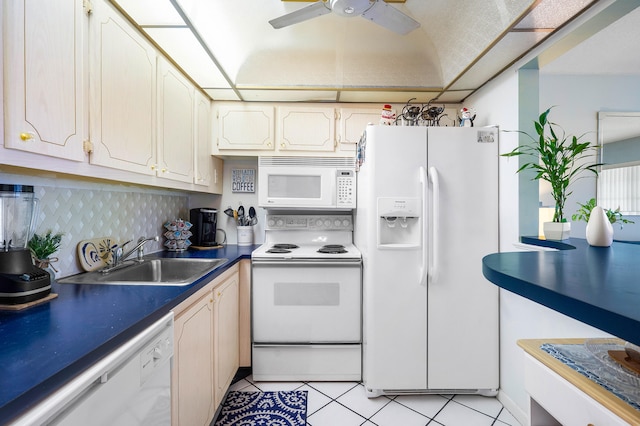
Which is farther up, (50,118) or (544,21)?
(544,21)

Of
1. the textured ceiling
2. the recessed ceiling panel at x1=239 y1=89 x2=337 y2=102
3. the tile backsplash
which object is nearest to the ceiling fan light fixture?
the textured ceiling

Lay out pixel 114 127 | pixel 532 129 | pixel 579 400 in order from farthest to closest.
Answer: pixel 532 129
pixel 114 127
pixel 579 400

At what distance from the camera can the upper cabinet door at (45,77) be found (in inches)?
33.3

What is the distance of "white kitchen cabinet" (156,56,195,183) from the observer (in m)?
1.66

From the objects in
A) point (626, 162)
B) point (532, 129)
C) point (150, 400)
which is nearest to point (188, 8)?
point (150, 400)

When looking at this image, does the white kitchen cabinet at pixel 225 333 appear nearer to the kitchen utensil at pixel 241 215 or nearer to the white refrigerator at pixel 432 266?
the kitchen utensil at pixel 241 215

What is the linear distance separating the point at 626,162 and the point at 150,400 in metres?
3.61

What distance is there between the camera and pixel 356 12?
1.37 meters

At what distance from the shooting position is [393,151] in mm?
1817

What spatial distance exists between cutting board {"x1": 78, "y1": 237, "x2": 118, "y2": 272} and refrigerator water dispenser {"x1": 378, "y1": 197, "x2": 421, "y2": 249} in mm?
1630

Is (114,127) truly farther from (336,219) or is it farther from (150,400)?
(336,219)

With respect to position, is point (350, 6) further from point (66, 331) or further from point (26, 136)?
point (66, 331)

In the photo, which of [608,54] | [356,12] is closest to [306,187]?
[356,12]

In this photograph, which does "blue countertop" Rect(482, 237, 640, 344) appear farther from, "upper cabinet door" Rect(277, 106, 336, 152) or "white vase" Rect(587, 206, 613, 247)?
"upper cabinet door" Rect(277, 106, 336, 152)
